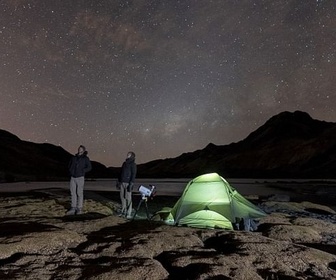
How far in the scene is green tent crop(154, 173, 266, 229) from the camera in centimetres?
1319

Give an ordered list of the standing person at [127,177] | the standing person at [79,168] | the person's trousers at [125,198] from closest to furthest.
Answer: the standing person at [79,168] → the standing person at [127,177] → the person's trousers at [125,198]

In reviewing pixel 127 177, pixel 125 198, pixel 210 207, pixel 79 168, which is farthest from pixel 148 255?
pixel 125 198

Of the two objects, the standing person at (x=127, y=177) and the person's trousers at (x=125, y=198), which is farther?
the person's trousers at (x=125, y=198)

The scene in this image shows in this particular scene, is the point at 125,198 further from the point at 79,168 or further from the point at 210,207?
the point at 210,207

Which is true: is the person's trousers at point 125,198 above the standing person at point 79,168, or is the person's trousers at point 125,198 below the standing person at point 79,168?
below

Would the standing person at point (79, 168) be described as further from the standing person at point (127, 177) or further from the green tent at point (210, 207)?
the green tent at point (210, 207)

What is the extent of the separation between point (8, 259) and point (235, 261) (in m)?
4.99

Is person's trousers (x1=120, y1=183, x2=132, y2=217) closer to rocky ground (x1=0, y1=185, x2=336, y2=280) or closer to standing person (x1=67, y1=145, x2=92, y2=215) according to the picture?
standing person (x1=67, y1=145, x2=92, y2=215)

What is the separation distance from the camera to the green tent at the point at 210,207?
13.2m

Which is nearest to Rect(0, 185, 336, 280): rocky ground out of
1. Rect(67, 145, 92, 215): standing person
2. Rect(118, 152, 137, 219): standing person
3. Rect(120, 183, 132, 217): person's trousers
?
Rect(67, 145, 92, 215): standing person

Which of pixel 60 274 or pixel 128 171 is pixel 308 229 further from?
pixel 60 274

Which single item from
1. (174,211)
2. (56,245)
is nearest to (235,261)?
(56,245)

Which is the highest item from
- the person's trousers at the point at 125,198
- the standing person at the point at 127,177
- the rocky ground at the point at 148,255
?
the standing person at the point at 127,177

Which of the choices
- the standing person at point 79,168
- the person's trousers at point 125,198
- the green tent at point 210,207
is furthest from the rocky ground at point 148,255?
the person's trousers at point 125,198
